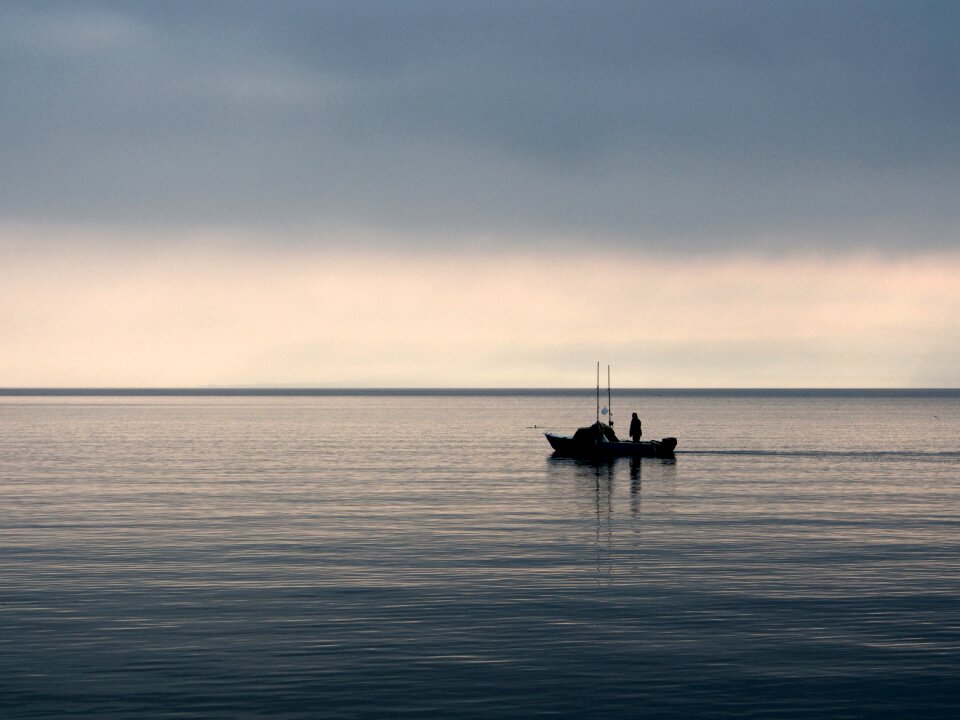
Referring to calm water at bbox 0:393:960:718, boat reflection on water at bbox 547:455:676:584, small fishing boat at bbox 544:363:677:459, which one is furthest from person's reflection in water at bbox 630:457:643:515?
small fishing boat at bbox 544:363:677:459

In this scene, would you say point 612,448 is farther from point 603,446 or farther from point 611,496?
point 611,496

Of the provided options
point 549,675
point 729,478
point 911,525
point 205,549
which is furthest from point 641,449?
point 549,675

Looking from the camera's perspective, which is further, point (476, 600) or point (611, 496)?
point (611, 496)

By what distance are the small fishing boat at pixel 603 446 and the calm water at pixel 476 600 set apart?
24.6 meters

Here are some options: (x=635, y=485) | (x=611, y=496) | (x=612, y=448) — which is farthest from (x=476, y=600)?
(x=612, y=448)

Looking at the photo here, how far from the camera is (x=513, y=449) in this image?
104125 millimetres

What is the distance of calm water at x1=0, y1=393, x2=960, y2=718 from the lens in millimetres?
19141

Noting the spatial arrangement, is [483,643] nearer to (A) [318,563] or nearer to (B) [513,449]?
(A) [318,563]

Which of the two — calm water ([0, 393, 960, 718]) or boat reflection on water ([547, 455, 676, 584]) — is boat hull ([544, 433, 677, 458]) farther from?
calm water ([0, 393, 960, 718])

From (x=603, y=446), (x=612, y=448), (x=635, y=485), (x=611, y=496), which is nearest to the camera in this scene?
(x=611, y=496)

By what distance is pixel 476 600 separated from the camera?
1074 inches

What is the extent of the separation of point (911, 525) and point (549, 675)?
27.6 meters

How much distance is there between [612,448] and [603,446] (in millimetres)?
737

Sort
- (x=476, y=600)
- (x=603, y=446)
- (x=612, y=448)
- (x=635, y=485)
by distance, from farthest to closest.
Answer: (x=603, y=446) → (x=612, y=448) → (x=635, y=485) → (x=476, y=600)
